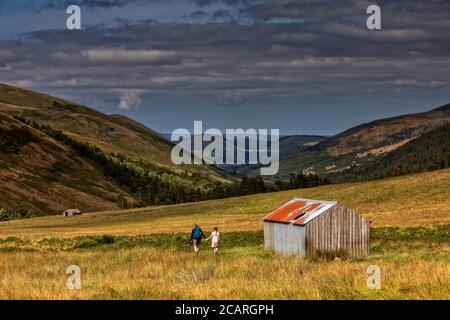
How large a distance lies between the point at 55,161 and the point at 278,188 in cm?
6715

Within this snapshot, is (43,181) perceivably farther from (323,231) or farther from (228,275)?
(228,275)

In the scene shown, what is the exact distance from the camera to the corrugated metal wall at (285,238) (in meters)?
36.6

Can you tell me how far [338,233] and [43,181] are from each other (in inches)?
5658

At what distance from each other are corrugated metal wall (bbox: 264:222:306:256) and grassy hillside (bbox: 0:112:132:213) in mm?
106664

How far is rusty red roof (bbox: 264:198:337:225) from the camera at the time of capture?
3725cm

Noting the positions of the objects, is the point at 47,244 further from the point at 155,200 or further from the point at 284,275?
the point at 155,200

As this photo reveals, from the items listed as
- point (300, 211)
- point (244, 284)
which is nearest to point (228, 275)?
point (244, 284)

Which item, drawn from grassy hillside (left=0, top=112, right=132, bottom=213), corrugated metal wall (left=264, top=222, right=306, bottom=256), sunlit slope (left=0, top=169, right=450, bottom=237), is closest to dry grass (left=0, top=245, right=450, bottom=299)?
corrugated metal wall (left=264, top=222, right=306, bottom=256)

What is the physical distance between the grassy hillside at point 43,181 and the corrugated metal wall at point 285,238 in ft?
350

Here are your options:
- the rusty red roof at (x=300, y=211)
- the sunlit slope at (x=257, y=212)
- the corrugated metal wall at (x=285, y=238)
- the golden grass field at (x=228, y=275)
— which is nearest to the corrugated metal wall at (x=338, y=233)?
the rusty red roof at (x=300, y=211)

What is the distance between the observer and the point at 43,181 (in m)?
170

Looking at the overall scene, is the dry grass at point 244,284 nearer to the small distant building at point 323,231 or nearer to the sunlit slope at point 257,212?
the small distant building at point 323,231

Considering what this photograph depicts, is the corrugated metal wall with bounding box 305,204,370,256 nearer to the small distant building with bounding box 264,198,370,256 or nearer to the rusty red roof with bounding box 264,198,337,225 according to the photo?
the small distant building with bounding box 264,198,370,256
